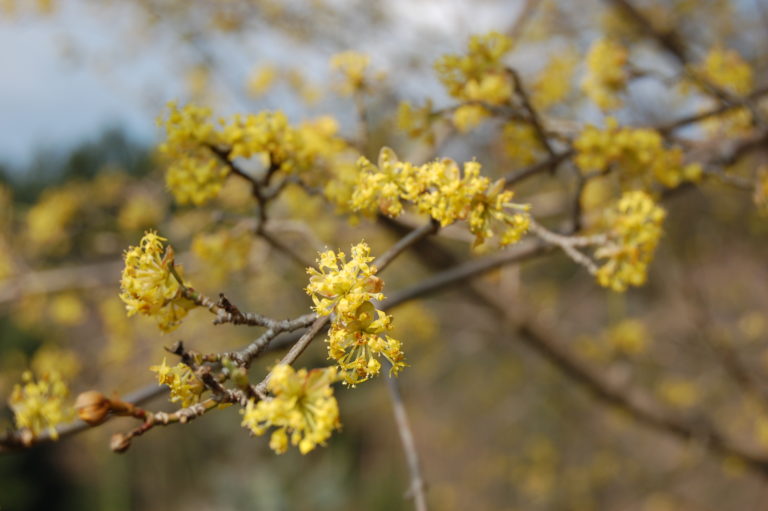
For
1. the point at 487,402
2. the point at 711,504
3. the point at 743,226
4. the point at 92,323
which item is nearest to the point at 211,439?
the point at 92,323

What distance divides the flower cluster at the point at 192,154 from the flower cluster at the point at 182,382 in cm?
63

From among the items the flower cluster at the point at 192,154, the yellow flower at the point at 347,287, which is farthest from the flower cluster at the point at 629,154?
the flower cluster at the point at 192,154

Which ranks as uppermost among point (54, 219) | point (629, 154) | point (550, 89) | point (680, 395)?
point (54, 219)

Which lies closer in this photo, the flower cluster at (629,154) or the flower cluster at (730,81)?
the flower cluster at (629,154)

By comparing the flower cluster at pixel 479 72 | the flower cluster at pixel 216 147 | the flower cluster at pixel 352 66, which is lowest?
the flower cluster at pixel 216 147

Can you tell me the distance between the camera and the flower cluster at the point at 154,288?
98 cm

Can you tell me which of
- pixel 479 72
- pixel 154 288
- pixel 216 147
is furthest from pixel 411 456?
pixel 479 72

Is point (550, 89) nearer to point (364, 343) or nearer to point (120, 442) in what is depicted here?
point (364, 343)

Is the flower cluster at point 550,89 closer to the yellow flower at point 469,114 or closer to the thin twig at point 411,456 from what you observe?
the yellow flower at point 469,114

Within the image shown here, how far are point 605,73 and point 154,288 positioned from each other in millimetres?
1838

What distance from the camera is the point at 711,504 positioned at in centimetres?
686

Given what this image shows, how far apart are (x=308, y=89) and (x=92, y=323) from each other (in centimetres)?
1051

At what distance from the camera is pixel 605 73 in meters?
2.15

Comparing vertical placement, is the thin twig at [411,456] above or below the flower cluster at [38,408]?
below
